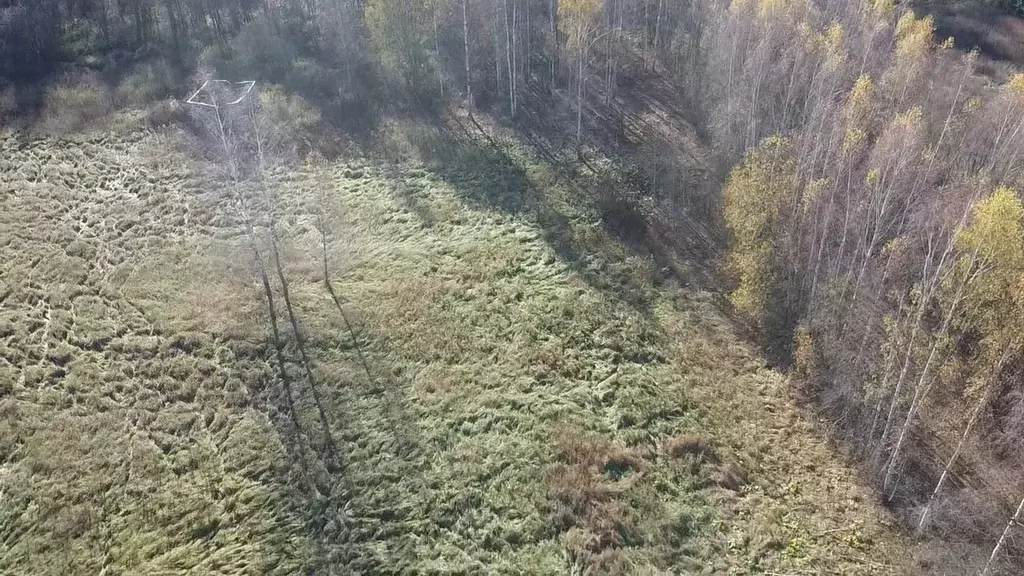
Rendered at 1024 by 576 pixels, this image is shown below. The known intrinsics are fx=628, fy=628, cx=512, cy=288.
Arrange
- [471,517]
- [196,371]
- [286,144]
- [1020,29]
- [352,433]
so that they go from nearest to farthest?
[471,517] → [352,433] → [196,371] → [286,144] → [1020,29]

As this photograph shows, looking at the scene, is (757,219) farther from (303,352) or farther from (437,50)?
(437,50)

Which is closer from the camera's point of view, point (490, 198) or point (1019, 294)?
point (1019, 294)

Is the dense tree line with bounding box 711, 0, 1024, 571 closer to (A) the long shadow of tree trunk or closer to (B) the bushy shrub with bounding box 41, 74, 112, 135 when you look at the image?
(A) the long shadow of tree trunk

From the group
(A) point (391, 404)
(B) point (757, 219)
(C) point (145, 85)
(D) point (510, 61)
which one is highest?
(D) point (510, 61)

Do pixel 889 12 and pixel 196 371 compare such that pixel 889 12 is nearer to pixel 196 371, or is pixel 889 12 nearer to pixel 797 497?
pixel 797 497

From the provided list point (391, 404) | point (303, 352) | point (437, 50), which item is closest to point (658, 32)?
point (437, 50)

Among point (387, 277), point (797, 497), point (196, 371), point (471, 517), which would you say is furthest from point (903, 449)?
point (196, 371)
